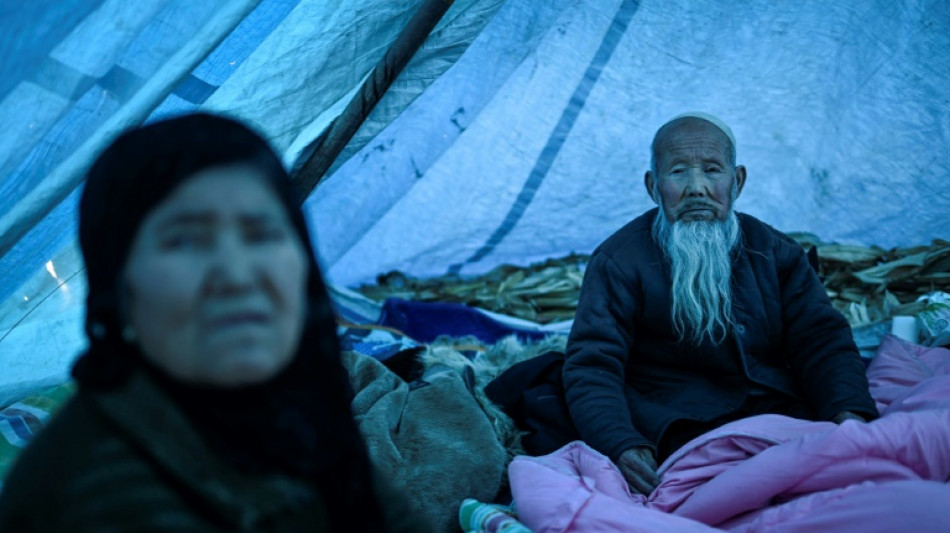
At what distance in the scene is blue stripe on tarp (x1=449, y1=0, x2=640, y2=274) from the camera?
12.0 ft

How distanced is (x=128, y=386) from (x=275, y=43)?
1797 millimetres

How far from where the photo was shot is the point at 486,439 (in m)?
2.47

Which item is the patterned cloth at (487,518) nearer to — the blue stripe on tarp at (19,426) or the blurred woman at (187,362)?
the blurred woman at (187,362)

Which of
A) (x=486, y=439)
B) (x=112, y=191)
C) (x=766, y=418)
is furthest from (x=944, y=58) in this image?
(x=112, y=191)

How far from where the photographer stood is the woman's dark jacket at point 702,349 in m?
2.47

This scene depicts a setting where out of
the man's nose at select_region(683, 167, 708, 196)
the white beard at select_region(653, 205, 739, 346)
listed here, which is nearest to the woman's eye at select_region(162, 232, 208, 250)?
the white beard at select_region(653, 205, 739, 346)

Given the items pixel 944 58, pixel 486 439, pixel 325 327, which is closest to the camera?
pixel 325 327

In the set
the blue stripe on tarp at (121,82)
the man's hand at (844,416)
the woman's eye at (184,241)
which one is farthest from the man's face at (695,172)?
the woman's eye at (184,241)

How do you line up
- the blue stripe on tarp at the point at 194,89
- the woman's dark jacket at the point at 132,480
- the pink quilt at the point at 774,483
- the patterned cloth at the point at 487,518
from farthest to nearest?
the blue stripe on tarp at the point at 194,89 → the patterned cloth at the point at 487,518 → the pink quilt at the point at 774,483 → the woman's dark jacket at the point at 132,480

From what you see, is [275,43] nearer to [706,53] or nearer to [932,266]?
[706,53]

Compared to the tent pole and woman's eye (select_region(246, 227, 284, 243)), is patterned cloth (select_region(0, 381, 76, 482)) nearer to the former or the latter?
the tent pole

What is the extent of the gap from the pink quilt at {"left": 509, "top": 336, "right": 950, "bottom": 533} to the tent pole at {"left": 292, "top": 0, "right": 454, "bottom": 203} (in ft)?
3.98

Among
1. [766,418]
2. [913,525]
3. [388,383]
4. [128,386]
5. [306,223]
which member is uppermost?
[306,223]

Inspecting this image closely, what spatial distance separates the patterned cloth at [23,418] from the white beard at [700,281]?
1.71 m
